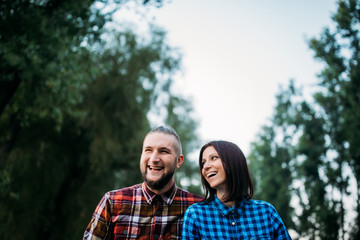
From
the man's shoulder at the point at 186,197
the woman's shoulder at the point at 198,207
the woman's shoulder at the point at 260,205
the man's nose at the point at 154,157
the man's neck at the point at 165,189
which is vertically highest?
the man's nose at the point at 154,157

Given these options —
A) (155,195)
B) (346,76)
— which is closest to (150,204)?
(155,195)

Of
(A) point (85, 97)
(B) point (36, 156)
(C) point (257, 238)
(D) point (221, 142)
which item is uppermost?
(A) point (85, 97)

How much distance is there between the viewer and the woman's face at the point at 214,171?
223 centimetres

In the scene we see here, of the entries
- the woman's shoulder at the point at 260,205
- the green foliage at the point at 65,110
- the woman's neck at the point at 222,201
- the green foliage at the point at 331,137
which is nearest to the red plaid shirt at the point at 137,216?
the woman's neck at the point at 222,201

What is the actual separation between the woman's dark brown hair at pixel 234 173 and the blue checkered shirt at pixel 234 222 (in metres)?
0.08

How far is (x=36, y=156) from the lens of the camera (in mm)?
8188

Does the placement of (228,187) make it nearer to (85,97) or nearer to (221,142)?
(221,142)

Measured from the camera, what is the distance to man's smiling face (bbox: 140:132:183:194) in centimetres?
233

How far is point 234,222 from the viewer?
2.05m

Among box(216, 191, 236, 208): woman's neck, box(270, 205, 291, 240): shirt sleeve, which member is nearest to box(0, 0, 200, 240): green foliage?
box(216, 191, 236, 208): woman's neck

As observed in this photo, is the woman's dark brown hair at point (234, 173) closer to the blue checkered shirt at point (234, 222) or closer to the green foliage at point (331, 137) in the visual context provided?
the blue checkered shirt at point (234, 222)

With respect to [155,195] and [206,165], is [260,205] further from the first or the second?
[155,195]

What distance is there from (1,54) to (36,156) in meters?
3.77

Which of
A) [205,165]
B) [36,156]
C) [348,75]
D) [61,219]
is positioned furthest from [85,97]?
[348,75]
